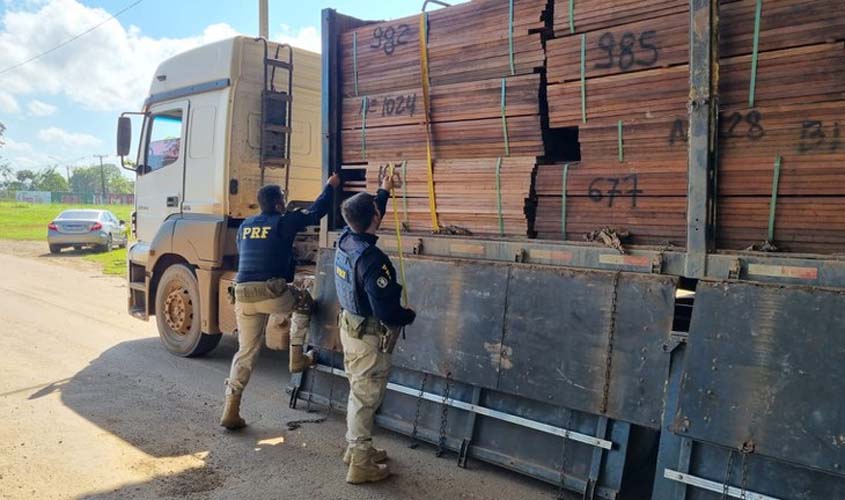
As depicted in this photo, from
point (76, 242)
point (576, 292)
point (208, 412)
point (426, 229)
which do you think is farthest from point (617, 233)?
point (76, 242)

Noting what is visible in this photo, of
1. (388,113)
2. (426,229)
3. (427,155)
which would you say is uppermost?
(388,113)

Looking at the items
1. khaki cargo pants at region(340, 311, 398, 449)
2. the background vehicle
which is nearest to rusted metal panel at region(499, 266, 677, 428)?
khaki cargo pants at region(340, 311, 398, 449)

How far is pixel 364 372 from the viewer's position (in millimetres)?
3982

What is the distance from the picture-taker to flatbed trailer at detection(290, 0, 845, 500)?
2.91 m

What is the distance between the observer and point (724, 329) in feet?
10.2

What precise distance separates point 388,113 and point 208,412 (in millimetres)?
2899

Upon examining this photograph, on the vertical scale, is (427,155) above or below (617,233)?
above

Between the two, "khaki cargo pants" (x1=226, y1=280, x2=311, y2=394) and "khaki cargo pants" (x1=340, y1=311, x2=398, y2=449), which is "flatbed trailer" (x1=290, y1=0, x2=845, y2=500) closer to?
A: "khaki cargo pants" (x1=340, y1=311, x2=398, y2=449)

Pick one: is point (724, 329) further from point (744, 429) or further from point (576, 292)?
point (576, 292)

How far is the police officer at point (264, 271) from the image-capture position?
194 inches

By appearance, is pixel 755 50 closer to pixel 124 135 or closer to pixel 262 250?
pixel 262 250

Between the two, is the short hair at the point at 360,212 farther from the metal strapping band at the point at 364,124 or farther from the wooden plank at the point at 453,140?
the metal strapping band at the point at 364,124

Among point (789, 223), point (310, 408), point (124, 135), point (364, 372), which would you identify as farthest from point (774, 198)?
point (124, 135)

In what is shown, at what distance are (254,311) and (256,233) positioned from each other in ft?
2.04
